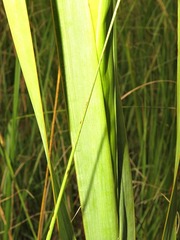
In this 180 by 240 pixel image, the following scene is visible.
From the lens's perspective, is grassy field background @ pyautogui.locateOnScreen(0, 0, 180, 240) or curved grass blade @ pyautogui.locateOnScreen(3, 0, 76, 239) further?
grassy field background @ pyautogui.locateOnScreen(0, 0, 180, 240)

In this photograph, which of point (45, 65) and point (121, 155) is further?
point (45, 65)

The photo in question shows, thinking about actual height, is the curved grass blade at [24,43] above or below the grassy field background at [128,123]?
above

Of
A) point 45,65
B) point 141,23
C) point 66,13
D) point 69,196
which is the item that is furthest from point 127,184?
point 141,23

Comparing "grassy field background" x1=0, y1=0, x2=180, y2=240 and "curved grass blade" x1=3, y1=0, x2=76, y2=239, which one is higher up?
"curved grass blade" x1=3, y1=0, x2=76, y2=239

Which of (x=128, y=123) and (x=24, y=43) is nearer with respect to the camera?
(x=24, y=43)

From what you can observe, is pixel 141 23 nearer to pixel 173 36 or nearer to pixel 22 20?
pixel 173 36

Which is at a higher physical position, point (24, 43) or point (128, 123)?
point (24, 43)

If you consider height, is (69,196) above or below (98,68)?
below

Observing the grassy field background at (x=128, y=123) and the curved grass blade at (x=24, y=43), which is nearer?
the curved grass blade at (x=24, y=43)
